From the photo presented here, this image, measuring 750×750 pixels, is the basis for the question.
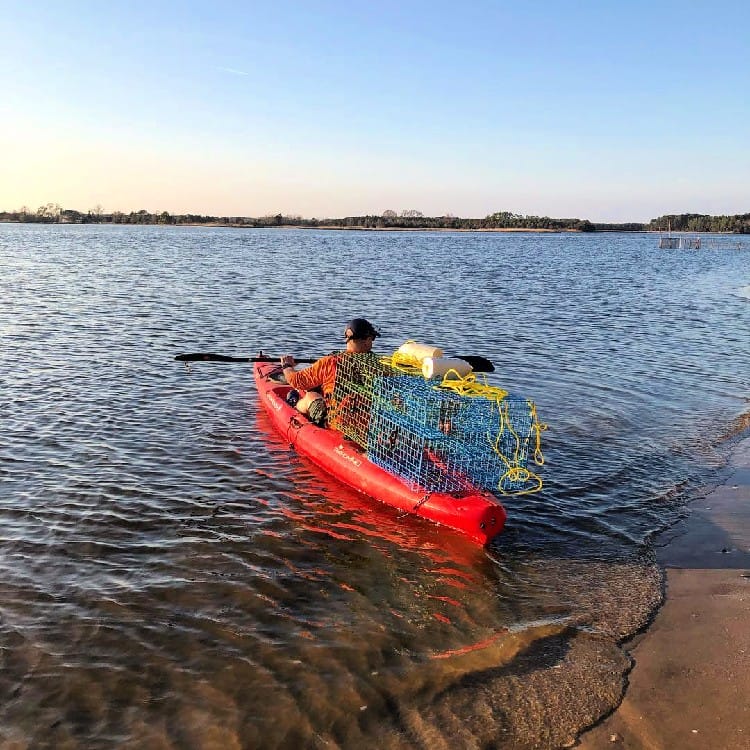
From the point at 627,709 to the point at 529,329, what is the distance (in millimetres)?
19319

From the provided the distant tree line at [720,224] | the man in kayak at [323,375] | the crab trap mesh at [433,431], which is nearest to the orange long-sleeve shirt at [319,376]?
the man in kayak at [323,375]

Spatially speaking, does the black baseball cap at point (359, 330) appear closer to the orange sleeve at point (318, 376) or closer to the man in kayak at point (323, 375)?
the man in kayak at point (323, 375)

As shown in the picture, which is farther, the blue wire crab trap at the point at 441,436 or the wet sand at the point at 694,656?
the blue wire crab trap at the point at 441,436

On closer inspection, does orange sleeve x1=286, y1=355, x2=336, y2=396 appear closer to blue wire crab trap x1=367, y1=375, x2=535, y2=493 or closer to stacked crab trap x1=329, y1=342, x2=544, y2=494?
stacked crab trap x1=329, y1=342, x2=544, y2=494

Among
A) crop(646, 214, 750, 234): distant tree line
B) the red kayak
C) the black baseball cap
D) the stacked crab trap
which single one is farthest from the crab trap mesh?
crop(646, 214, 750, 234): distant tree line

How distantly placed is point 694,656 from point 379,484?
4.29 meters

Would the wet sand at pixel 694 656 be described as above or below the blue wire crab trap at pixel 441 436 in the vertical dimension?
below

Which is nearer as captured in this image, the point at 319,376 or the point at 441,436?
the point at 441,436

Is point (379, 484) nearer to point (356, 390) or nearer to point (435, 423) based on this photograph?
point (435, 423)

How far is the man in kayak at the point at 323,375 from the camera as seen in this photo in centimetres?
964

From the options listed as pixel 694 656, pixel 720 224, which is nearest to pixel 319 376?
pixel 694 656

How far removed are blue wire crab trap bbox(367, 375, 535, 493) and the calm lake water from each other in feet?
1.98

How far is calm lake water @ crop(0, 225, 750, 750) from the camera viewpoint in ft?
17.0

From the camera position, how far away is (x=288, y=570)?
7355 mm
